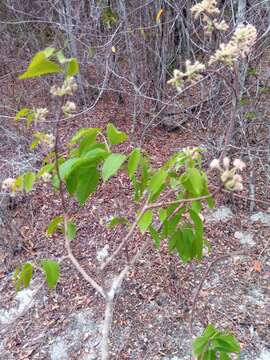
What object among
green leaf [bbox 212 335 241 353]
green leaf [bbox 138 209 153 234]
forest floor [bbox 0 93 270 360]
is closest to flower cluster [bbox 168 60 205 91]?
green leaf [bbox 138 209 153 234]

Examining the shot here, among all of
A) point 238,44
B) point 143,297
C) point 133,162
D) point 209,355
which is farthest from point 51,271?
point 143,297

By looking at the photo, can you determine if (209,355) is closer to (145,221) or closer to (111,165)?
(145,221)

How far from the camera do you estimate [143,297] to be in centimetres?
212

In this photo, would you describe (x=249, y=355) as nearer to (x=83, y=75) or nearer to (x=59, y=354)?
(x=59, y=354)

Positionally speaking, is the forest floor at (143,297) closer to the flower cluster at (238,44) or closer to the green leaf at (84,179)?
the green leaf at (84,179)

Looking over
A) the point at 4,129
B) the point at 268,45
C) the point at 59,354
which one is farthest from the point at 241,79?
the point at 4,129

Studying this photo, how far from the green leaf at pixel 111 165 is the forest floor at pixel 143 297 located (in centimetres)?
89

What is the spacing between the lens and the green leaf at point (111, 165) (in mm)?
775

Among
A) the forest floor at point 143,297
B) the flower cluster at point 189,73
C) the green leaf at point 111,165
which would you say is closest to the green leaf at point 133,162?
the green leaf at point 111,165

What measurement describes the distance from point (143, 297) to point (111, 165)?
59.8 inches

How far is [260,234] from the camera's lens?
2.38 metres

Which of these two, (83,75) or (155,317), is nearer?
(155,317)

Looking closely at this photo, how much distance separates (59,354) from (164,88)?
2.29 m

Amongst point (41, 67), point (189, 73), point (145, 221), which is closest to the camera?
point (41, 67)
